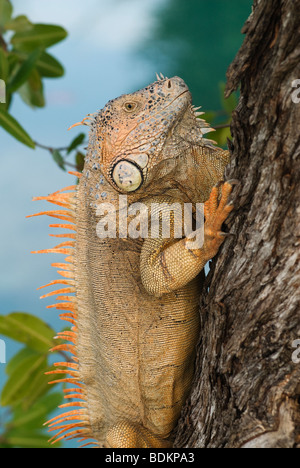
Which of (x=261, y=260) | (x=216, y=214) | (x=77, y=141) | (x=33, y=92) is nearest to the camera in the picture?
(x=261, y=260)

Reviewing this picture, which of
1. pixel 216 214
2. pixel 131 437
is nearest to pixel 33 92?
pixel 216 214

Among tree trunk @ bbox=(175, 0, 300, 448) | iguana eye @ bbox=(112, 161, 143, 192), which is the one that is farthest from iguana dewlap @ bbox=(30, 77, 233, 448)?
tree trunk @ bbox=(175, 0, 300, 448)

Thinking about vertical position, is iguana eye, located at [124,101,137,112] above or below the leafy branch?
below

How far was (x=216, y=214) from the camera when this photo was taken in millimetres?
2184

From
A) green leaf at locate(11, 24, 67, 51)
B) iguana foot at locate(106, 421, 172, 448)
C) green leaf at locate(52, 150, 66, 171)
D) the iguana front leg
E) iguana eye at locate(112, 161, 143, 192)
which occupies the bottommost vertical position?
iguana foot at locate(106, 421, 172, 448)

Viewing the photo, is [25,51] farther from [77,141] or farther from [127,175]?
[127,175]

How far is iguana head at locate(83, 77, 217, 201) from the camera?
2.51 meters

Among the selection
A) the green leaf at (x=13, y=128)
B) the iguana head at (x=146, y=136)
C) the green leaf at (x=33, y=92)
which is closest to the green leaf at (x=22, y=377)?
the green leaf at (x=13, y=128)

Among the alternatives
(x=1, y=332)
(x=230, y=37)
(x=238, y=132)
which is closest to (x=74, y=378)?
(x=1, y=332)

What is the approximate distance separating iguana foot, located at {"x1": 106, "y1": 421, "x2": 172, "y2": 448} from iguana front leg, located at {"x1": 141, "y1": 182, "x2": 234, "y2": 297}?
0.88 m

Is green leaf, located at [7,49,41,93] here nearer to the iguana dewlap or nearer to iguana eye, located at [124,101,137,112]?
the iguana dewlap

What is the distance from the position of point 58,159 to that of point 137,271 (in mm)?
1448
